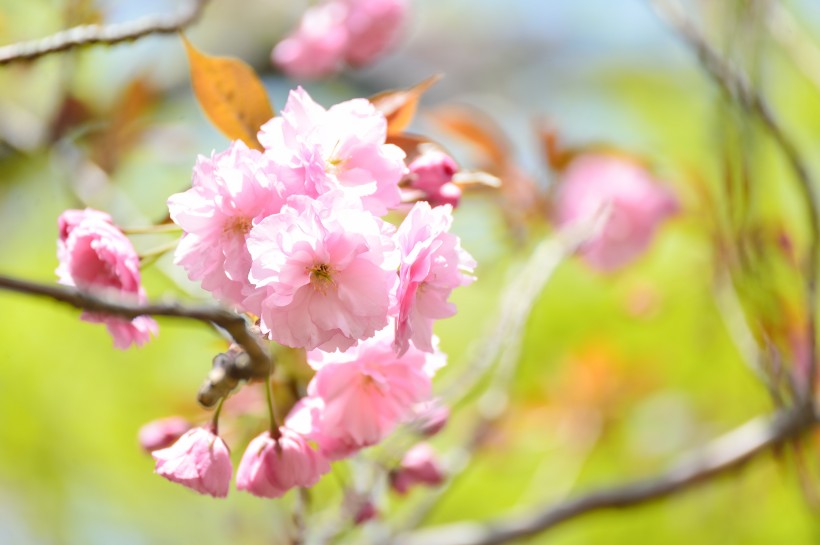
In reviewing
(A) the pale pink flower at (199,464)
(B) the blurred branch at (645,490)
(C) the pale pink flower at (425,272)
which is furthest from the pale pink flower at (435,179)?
(B) the blurred branch at (645,490)

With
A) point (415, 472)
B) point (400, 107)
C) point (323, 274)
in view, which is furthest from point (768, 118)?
point (323, 274)

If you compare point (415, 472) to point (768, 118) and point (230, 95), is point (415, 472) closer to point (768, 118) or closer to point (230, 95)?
point (230, 95)

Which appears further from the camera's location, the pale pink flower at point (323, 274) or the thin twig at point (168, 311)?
the pale pink flower at point (323, 274)

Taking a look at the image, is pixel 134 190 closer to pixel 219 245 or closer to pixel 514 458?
pixel 514 458

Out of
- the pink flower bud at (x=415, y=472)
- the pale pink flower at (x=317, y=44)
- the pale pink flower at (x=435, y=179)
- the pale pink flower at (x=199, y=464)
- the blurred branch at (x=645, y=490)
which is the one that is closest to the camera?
the pale pink flower at (x=199, y=464)

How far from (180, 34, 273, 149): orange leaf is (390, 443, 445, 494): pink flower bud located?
0.52 metres

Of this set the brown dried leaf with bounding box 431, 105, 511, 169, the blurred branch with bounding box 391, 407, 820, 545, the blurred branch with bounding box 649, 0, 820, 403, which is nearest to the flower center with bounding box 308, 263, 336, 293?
the blurred branch with bounding box 649, 0, 820, 403

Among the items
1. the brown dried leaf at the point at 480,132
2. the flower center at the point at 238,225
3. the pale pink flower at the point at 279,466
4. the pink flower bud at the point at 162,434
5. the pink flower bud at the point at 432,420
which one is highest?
the flower center at the point at 238,225

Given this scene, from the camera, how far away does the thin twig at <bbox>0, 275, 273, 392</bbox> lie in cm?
69

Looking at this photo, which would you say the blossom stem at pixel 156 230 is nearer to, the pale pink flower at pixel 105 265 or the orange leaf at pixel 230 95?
the pale pink flower at pixel 105 265

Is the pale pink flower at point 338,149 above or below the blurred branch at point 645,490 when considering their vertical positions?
above

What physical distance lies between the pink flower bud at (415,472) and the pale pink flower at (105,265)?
46cm

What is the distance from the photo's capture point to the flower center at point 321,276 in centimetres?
85

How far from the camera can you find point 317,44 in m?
2.16
